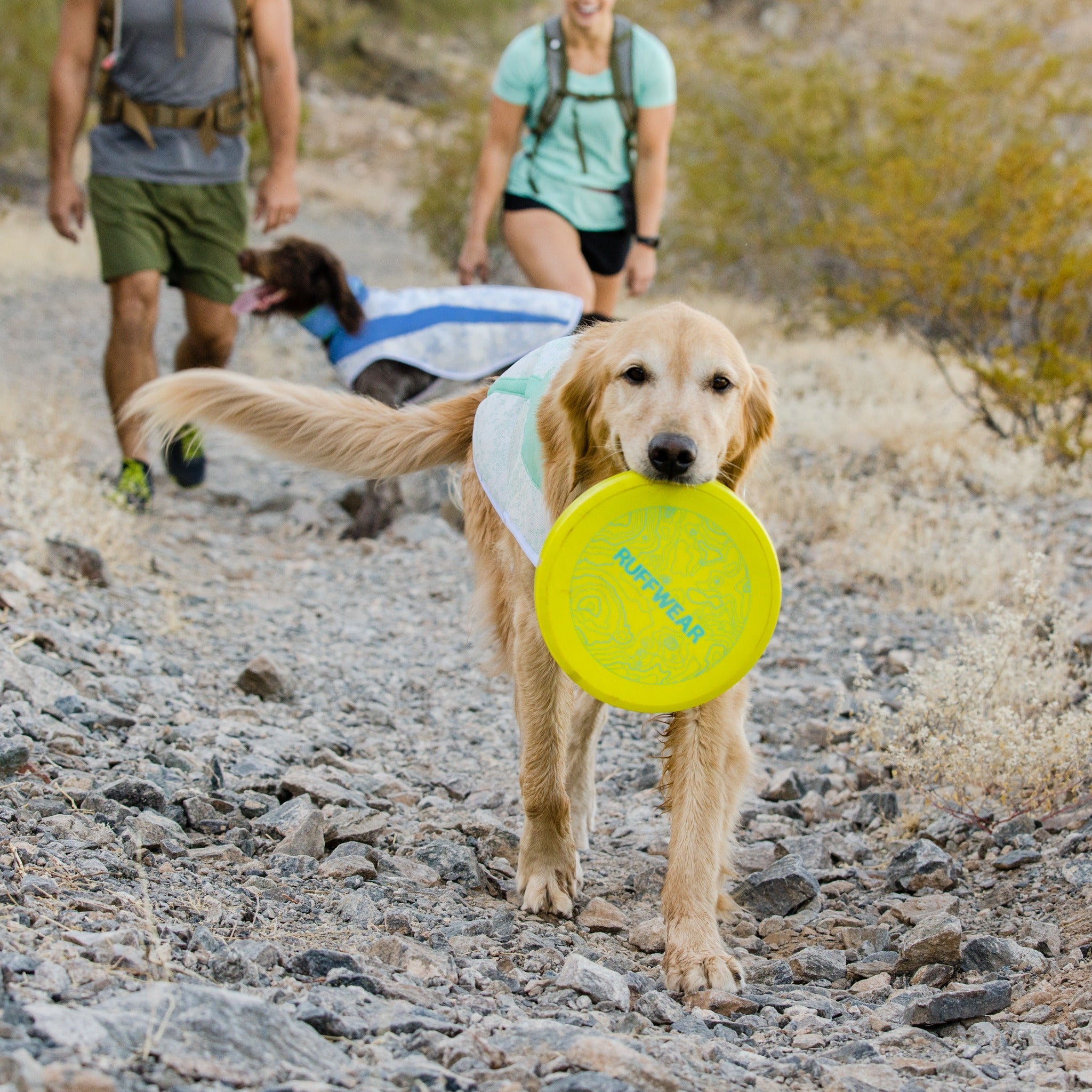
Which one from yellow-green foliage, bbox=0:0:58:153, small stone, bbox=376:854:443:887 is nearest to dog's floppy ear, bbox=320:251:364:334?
small stone, bbox=376:854:443:887

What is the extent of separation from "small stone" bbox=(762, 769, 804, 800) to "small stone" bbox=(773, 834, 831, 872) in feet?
0.85

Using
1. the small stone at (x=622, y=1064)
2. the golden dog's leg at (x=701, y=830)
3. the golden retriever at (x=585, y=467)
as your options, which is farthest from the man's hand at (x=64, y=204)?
the small stone at (x=622, y=1064)

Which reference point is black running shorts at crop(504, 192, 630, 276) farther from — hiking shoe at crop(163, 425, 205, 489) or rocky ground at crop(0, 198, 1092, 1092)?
hiking shoe at crop(163, 425, 205, 489)

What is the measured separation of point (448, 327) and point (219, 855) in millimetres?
3572

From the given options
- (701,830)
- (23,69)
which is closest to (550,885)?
(701,830)

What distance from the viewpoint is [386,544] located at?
573 centimetres

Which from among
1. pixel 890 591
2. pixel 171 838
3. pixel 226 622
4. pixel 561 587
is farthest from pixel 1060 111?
pixel 171 838

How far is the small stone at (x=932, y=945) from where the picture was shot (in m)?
2.32

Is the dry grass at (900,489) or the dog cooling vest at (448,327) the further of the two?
the dog cooling vest at (448,327)

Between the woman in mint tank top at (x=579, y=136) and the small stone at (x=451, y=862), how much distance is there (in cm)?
289

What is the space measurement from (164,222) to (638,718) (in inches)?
127

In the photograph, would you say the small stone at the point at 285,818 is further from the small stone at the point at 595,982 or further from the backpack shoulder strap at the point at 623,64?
the backpack shoulder strap at the point at 623,64

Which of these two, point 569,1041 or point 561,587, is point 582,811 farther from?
point 569,1041

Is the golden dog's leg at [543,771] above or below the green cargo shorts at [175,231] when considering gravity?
below
